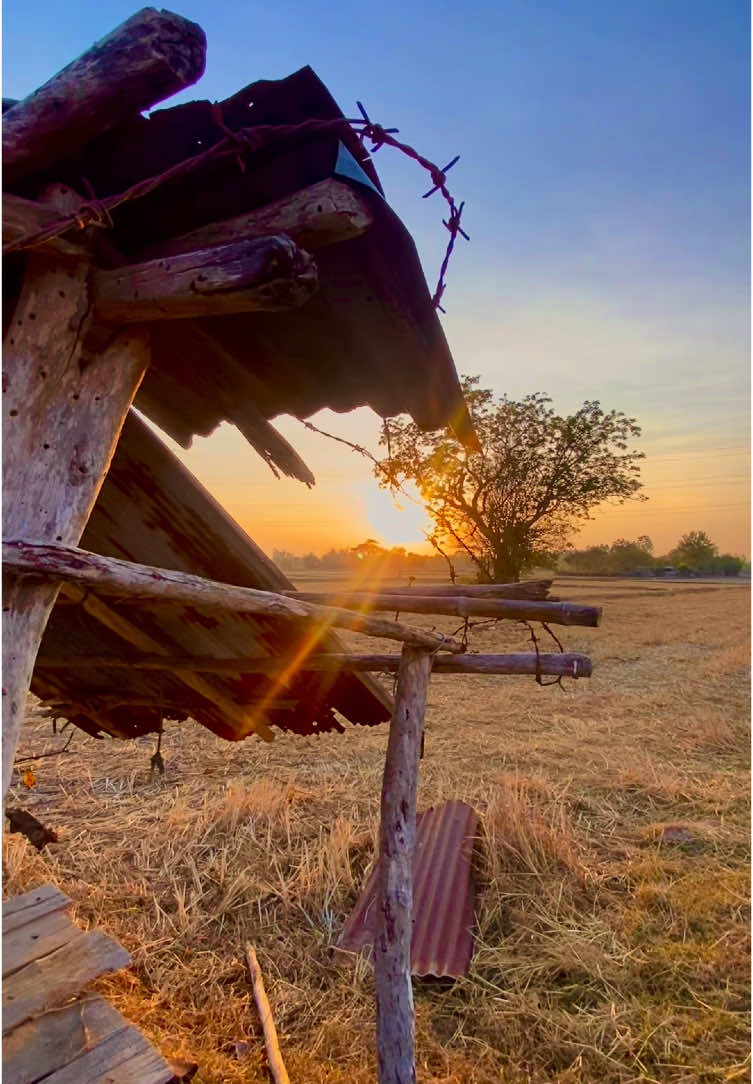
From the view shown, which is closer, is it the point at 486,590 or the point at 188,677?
the point at 486,590

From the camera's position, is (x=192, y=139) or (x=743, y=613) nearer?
(x=192, y=139)

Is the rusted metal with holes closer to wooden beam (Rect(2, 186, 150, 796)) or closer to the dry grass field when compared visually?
wooden beam (Rect(2, 186, 150, 796))

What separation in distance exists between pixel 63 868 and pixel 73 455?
5161 mm

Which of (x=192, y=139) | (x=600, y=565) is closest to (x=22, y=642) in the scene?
(x=192, y=139)

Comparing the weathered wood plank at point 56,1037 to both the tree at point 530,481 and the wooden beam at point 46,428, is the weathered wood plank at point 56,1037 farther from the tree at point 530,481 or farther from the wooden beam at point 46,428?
the tree at point 530,481

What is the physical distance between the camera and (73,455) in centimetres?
150

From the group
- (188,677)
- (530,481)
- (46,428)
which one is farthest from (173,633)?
(530,481)

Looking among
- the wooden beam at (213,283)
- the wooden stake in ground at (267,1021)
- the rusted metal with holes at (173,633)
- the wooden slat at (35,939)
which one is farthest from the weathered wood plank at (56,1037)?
the wooden beam at (213,283)

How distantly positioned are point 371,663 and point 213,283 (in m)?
1.70

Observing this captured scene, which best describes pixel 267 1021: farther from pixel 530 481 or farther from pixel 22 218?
pixel 530 481

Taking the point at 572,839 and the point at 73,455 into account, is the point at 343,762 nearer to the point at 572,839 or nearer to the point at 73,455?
the point at 572,839

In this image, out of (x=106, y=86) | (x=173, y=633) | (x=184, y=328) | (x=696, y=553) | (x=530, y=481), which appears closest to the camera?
(x=106, y=86)

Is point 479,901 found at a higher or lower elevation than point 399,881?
lower

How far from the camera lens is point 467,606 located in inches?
94.9
